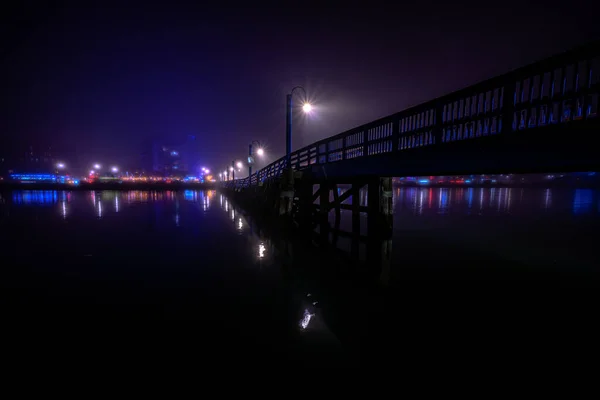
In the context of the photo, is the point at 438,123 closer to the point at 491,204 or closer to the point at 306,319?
the point at 306,319

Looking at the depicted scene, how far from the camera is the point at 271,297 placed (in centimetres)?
557

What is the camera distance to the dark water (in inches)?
153

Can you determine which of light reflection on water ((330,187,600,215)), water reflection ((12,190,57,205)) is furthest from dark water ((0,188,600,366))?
water reflection ((12,190,57,205))

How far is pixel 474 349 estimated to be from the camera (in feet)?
13.0

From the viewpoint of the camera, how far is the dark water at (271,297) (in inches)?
153

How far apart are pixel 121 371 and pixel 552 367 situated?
5508mm

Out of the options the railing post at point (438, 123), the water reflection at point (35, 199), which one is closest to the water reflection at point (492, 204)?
the railing post at point (438, 123)

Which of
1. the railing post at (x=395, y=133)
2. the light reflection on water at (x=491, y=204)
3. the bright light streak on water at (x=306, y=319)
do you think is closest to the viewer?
the bright light streak on water at (x=306, y=319)

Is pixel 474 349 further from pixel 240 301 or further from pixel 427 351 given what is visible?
pixel 240 301

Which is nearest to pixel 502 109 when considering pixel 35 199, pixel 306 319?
pixel 306 319

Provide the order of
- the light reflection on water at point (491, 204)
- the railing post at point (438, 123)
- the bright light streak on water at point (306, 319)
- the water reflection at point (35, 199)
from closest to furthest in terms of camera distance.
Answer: the bright light streak on water at point (306, 319)
the railing post at point (438, 123)
the light reflection on water at point (491, 204)
the water reflection at point (35, 199)

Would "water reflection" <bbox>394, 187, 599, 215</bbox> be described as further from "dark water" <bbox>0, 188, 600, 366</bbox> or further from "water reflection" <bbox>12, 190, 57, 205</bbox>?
"water reflection" <bbox>12, 190, 57, 205</bbox>

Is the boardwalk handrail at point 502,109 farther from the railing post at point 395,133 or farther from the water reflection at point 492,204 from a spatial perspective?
the water reflection at point 492,204

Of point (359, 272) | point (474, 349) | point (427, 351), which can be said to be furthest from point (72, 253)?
point (474, 349)
